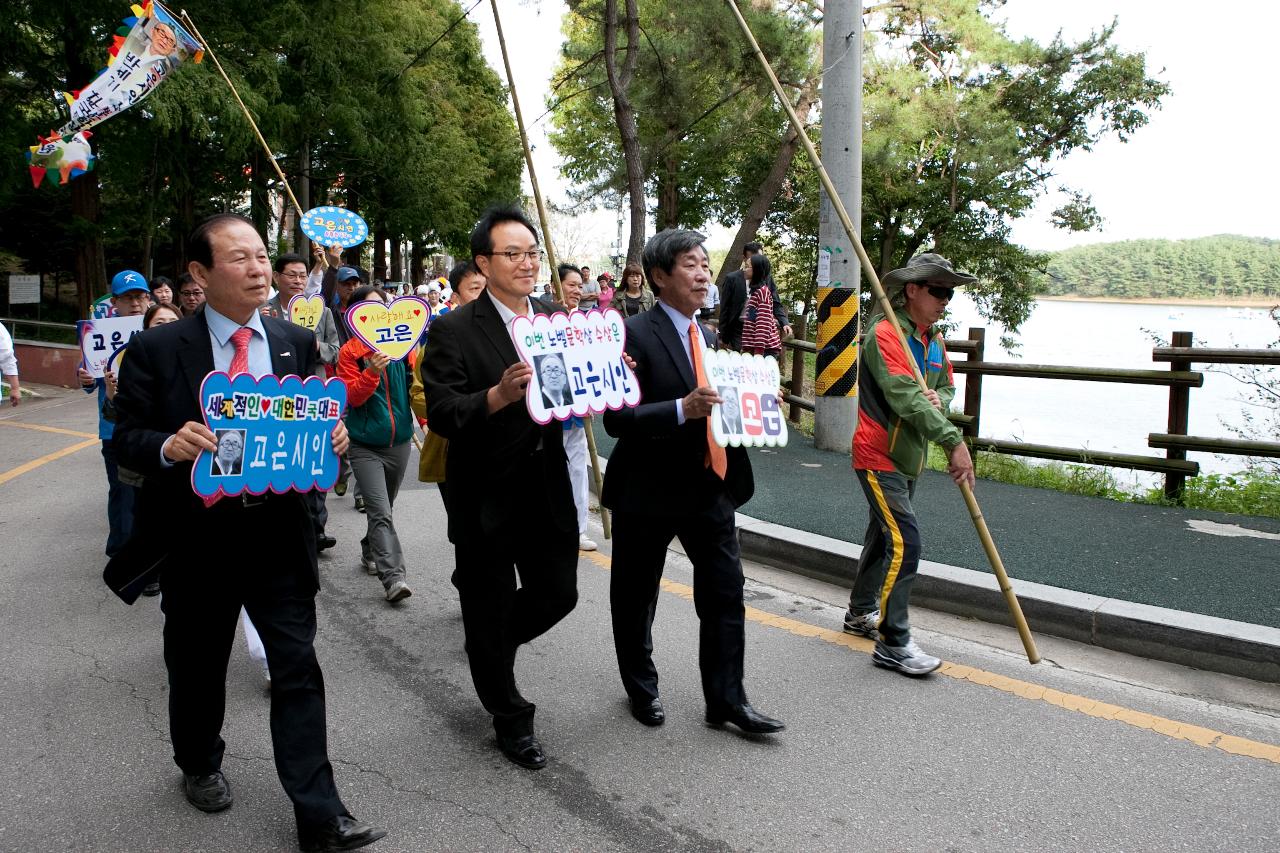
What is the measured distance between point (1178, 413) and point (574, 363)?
6003 mm

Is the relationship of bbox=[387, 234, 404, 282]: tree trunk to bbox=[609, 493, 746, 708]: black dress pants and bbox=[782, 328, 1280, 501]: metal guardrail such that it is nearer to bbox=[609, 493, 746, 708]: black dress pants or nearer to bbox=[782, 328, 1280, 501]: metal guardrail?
bbox=[782, 328, 1280, 501]: metal guardrail

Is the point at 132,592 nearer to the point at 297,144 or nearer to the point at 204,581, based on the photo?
the point at 204,581

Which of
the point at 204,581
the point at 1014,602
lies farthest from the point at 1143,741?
the point at 204,581

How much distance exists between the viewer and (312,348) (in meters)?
3.23

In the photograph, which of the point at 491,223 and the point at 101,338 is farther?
the point at 101,338

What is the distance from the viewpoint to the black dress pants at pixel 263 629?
2941 millimetres

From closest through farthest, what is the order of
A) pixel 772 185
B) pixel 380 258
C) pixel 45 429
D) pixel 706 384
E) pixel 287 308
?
pixel 706 384 → pixel 287 308 → pixel 45 429 → pixel 772 185 → pixel 380 258

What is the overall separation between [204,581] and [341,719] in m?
1.11

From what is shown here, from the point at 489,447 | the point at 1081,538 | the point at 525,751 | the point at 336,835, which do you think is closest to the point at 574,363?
the point at 489,447

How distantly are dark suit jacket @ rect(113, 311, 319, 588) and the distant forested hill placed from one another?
Result: 29.1 feet

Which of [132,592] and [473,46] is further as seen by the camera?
[473,46]

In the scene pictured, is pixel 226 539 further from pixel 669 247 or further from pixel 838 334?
pixel 838 334

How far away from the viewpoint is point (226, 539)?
118 inches

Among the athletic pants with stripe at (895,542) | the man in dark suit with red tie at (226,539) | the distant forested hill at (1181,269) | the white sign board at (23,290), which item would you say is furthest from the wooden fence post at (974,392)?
the white sign board at (23,290)
